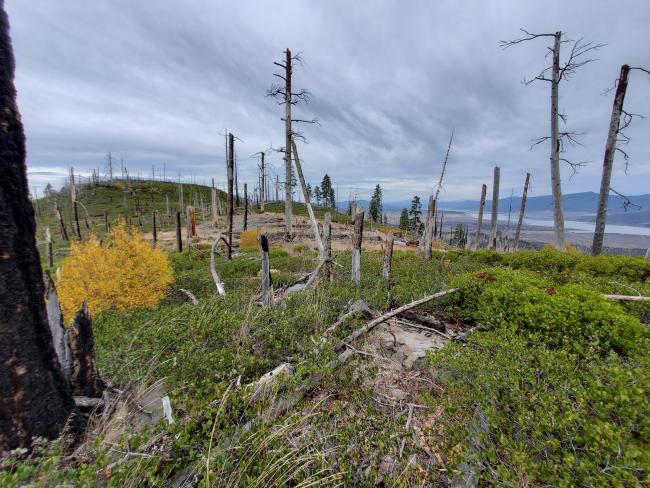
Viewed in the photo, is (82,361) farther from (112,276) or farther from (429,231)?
(429,231)

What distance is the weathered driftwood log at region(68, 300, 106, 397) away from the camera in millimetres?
3232

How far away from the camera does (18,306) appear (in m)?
2.25

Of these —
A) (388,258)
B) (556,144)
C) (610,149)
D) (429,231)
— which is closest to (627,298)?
(388,258)

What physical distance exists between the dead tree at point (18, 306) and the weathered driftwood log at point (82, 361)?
88cm

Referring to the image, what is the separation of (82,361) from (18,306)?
4.54 ft

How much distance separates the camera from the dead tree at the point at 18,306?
2184mm

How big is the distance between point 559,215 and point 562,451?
49.1ft

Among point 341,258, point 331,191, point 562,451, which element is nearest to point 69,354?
point 562,451

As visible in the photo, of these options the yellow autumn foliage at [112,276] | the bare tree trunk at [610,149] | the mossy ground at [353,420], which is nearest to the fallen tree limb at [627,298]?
the mossy ground at [353,420]

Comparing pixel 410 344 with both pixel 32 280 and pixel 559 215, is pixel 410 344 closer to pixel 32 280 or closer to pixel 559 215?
pixel 32 280

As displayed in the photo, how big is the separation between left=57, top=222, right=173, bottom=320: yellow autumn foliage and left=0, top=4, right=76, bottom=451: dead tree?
7.52 meters

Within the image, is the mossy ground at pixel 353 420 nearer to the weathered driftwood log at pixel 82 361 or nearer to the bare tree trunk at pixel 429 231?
the weathered driftwood log at pixel 82 361

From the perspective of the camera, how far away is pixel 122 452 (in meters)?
2.21

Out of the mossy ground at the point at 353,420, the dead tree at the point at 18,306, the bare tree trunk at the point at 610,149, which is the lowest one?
the mossy ground at the point at 353,420
